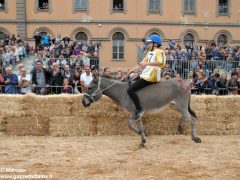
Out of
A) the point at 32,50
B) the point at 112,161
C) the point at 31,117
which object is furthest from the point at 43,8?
the point at 112,161

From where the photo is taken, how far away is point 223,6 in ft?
121

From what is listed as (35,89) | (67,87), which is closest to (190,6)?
(67,87)

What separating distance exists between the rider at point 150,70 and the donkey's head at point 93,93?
2.48 feet

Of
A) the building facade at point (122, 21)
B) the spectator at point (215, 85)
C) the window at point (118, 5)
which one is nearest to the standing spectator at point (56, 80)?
the spectator at point (215, 85)

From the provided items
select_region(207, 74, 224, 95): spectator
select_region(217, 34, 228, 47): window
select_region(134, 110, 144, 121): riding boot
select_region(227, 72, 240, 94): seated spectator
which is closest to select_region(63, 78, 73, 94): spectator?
select_region(134, 110, 144, 121): riding boot

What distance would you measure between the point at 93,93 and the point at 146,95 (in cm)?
131

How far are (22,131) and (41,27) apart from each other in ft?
81.5

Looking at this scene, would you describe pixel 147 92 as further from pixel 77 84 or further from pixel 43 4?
pixel 43 4

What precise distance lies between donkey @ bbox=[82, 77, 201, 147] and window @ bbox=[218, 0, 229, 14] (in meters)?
28.7

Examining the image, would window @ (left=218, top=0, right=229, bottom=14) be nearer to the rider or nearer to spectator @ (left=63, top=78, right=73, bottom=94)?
spectator @ (left=63, top=78, right=73, bottom=94)

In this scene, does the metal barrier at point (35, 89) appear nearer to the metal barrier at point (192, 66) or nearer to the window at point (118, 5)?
the metal barrier at point (192, 66)

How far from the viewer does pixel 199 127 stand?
11.1 metres

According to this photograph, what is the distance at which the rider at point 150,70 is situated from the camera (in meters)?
9.38

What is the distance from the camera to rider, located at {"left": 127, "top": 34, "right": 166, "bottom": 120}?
938 centimetres
